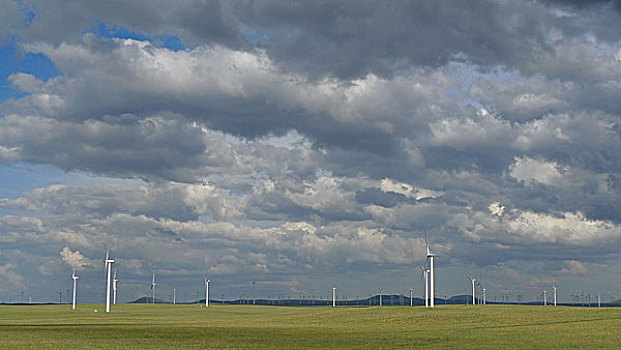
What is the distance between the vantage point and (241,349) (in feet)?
218

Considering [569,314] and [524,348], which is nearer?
[524,348]

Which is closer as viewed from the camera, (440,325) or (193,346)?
(193,346)

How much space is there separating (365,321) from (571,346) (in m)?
69.9

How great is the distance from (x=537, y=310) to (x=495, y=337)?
219 ft

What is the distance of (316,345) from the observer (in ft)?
235

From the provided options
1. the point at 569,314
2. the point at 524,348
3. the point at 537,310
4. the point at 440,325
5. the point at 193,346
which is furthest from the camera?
the point at 537,310

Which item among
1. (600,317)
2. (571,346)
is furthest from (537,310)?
(571,346)

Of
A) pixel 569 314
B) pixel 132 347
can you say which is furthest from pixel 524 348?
pixel 569 314

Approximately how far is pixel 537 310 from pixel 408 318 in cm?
2800

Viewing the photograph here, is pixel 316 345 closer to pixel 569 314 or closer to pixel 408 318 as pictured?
pixel 408 318

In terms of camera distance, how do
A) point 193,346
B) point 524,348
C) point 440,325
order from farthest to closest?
point 440,325 < point 193,346 < point 524,348

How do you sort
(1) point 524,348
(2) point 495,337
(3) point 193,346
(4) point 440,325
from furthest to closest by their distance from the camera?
(4) point 440,325 → (2) point 495,337 → (3) point 193,346 → (1) point 524,348

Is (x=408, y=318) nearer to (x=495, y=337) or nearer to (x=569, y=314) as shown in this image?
(x=569, y=314)

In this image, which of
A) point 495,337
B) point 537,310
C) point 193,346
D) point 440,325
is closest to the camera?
point 193,346
